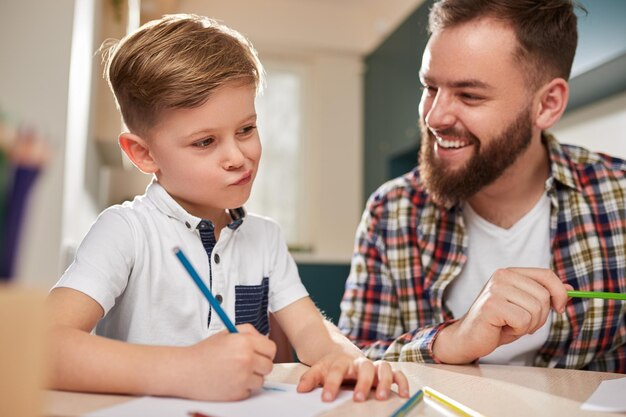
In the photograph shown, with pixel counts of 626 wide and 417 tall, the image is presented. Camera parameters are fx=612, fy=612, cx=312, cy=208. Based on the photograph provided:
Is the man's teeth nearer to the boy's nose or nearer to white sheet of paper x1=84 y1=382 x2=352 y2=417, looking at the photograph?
the boy's nose

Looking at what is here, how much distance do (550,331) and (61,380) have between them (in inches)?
41.6

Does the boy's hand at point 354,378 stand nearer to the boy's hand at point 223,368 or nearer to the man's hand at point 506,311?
the boy's hand at point 223,368

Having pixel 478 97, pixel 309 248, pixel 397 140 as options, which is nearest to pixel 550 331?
pixel 478 97

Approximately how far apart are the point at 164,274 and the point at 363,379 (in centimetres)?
40

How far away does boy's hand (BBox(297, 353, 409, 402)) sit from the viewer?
2.11ft

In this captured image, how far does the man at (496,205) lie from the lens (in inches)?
53.6

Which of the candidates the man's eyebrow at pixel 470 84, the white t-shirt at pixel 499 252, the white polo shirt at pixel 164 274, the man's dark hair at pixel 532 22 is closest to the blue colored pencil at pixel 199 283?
the white polo shirt at pixel 164 274

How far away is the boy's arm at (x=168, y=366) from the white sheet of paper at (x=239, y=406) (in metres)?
0.01

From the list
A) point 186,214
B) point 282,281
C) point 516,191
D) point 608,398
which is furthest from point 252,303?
point 516,191

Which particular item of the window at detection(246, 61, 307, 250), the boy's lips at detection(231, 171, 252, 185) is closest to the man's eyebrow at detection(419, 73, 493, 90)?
the boy's lips at detection(231, 171, 252, 185)

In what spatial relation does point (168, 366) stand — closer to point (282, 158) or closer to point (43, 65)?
point (43, 65)

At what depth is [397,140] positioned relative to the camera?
4055 millimetres

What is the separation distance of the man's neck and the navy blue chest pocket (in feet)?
2.45

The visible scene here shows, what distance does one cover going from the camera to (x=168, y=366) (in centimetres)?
60
